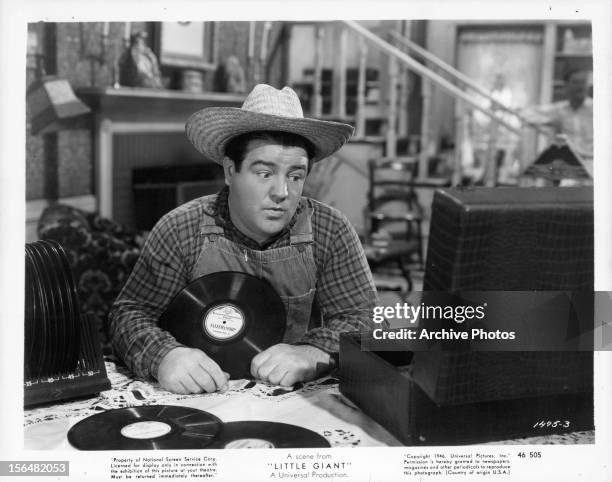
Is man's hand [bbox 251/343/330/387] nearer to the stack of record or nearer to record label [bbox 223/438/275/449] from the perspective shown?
record label [bbox 223/438/275/449]

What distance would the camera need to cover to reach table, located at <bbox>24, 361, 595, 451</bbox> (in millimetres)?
836

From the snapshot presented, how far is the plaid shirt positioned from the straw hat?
0.41 ft

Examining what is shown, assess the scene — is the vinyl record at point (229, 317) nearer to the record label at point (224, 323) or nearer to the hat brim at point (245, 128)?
the record label at point (224, 323)

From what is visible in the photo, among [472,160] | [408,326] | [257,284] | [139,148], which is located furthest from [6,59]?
[472,160]

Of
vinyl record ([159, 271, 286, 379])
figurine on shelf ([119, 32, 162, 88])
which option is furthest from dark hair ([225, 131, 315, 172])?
figurine on shelf ([119, 32, 162, 88])

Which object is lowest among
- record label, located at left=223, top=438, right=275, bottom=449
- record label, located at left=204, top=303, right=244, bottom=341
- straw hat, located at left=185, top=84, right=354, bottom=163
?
record label, located at left=223, top=438, right=275, bottom=449

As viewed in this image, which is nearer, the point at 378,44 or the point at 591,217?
the point at 591,217

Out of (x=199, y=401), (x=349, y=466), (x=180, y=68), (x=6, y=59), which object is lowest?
(x=349, y=466)

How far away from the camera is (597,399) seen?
3.47 feet

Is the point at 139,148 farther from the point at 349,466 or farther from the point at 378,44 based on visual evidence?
the point at 349,466

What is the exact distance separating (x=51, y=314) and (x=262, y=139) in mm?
454

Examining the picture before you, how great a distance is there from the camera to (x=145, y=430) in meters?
0.84

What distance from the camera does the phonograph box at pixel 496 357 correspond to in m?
0.71

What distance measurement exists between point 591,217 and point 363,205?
3.76 meters
